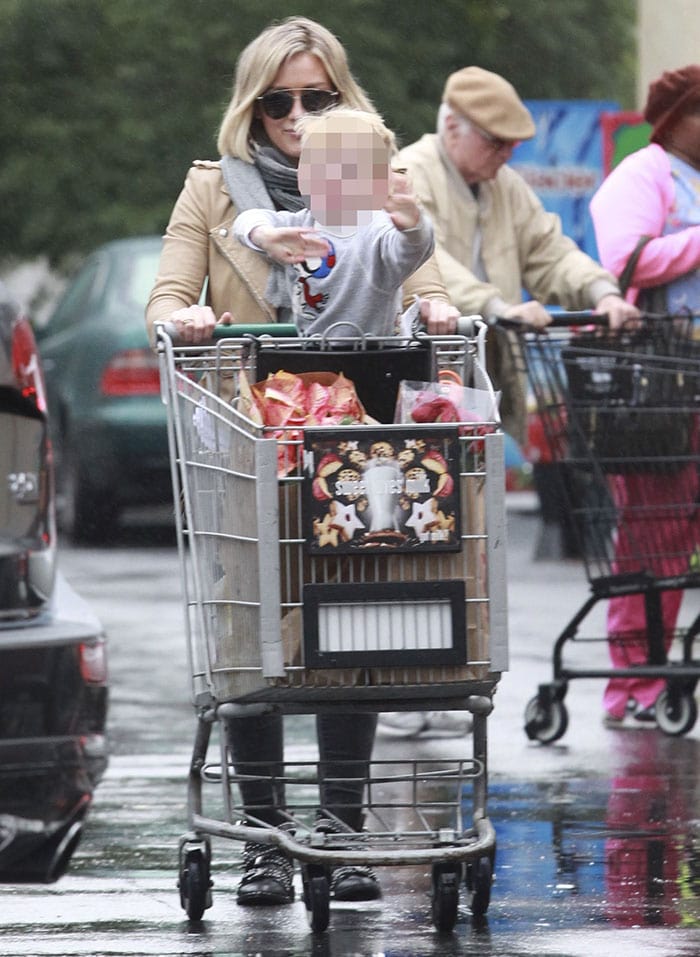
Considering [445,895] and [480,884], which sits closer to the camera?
[445,895]

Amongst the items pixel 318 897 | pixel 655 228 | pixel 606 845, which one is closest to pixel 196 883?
pixel 318 897

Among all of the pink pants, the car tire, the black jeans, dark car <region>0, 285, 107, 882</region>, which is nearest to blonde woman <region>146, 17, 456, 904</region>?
the black jeans

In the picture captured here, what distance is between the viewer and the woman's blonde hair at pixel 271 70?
17.2ft

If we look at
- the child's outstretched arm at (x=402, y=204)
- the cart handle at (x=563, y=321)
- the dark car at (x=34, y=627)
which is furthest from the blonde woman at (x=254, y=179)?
the cart handle at (x=563, y=321)

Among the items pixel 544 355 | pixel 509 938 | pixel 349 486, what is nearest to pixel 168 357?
pixel 349 486

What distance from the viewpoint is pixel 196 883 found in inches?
190

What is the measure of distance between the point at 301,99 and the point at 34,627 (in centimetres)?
138

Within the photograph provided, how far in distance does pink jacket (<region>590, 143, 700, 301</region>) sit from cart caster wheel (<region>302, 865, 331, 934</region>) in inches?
138

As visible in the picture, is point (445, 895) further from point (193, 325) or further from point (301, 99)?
point (301, 99)

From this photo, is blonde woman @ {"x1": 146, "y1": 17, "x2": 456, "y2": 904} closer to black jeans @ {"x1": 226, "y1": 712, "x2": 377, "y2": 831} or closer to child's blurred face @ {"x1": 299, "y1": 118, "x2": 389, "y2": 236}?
black jeans @ {"x1": 226, "y1": 712, "x2": 377, "y2": 831}

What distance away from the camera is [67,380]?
49.3 feet

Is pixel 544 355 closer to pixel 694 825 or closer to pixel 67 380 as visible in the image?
pixel 694 825

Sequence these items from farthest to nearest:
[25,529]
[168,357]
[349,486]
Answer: [25,529], [168,357], [349,486]

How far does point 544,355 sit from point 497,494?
2770mm
